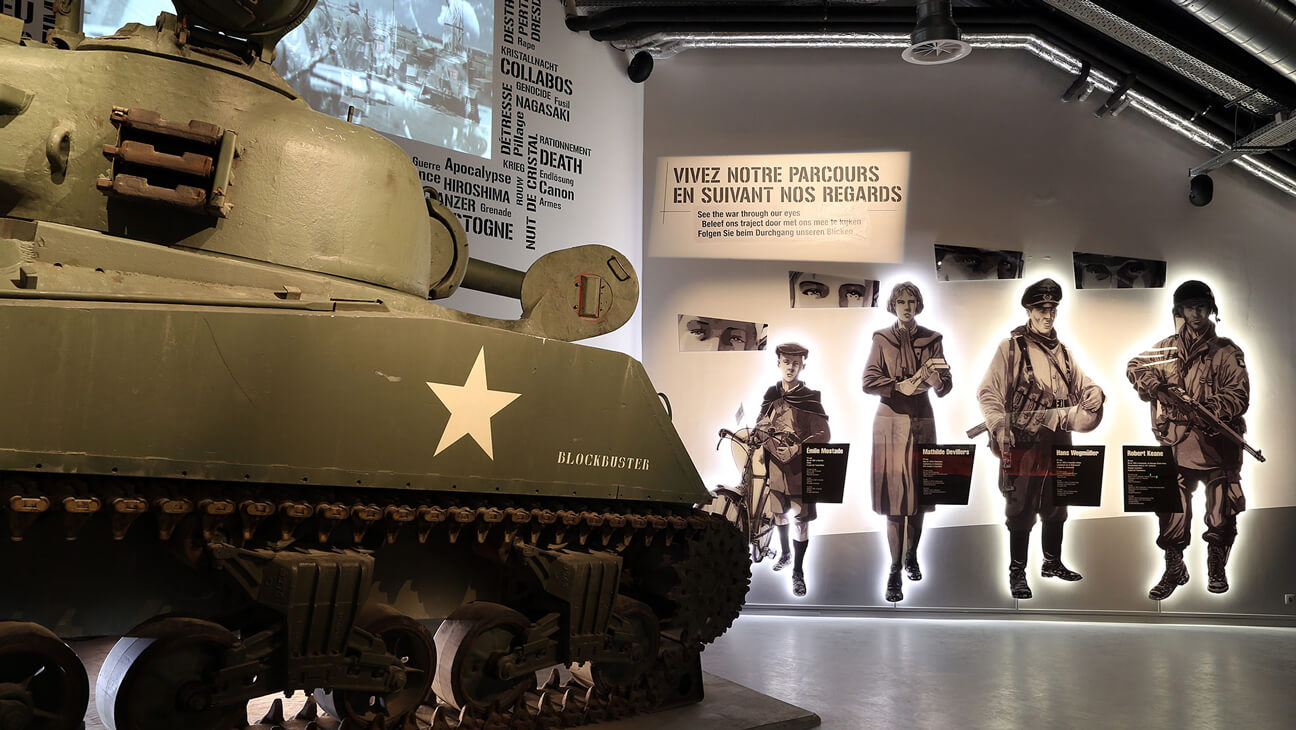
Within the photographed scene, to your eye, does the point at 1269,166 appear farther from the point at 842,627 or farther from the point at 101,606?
the point at 101,606

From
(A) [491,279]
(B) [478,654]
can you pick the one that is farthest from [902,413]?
(B) [478,654]

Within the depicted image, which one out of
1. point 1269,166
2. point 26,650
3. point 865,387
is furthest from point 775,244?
point 26,650

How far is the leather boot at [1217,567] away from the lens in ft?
32.2

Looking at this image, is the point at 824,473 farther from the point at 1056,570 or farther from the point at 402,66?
the point at 402,66

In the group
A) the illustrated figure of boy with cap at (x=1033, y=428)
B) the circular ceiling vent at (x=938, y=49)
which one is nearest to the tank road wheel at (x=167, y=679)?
the circular ceiling vent at (x=938, y=49)

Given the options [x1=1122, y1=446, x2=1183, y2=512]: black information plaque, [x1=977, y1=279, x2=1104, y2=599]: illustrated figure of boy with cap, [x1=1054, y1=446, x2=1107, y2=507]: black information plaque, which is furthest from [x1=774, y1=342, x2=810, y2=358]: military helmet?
[x1=1122, y1=446, x2=1183, y2=512]: black information plaque

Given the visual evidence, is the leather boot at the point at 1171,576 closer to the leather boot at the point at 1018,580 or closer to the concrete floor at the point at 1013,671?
the concrete floor at the point at 1013,671

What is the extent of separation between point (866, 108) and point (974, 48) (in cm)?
131

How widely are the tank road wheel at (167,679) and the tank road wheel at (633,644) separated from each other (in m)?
1.99

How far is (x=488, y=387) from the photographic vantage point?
458 centimetres

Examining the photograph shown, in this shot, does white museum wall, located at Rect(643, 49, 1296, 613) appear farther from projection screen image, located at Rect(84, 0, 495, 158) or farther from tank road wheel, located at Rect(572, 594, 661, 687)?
tank road wheel, located at Rect(572, 594, 661, 687)

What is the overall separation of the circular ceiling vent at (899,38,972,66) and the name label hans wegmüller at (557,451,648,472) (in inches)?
203

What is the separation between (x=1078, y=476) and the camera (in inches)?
388

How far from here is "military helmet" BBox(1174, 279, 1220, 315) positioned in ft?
33.2
